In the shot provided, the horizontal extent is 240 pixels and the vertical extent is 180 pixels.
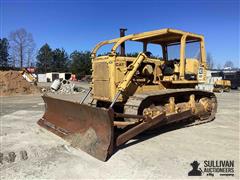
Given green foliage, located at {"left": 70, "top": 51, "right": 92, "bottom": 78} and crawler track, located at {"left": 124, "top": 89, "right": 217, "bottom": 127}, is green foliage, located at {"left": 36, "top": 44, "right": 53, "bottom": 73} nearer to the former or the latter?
green foliage, located at {"left": 70, "top": 51, "right": 92, "bottom": 78}

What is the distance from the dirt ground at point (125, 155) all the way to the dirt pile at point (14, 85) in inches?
602

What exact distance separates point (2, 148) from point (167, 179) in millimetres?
3683

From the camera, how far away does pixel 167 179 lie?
4.69m

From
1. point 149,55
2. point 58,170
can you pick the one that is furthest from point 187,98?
point 58,170

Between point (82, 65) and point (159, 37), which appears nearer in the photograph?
point (159, 37)

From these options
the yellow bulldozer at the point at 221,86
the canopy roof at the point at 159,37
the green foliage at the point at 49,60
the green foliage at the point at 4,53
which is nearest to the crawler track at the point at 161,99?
the canopy roof at the point at 159,37

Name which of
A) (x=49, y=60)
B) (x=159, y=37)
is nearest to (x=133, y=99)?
(x=159, y=37)

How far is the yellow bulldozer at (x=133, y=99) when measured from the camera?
20.6 ft

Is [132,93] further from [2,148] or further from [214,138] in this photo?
[2,148]

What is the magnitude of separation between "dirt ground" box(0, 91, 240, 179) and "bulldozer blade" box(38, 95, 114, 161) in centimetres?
18

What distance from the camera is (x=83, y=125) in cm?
677

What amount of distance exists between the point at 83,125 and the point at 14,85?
1833cm

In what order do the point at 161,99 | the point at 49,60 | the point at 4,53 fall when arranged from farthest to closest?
the point at 49,60 < the point at 4,53 < the point at 161,99

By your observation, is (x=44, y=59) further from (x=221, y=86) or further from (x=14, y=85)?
(x=221, y=86)
